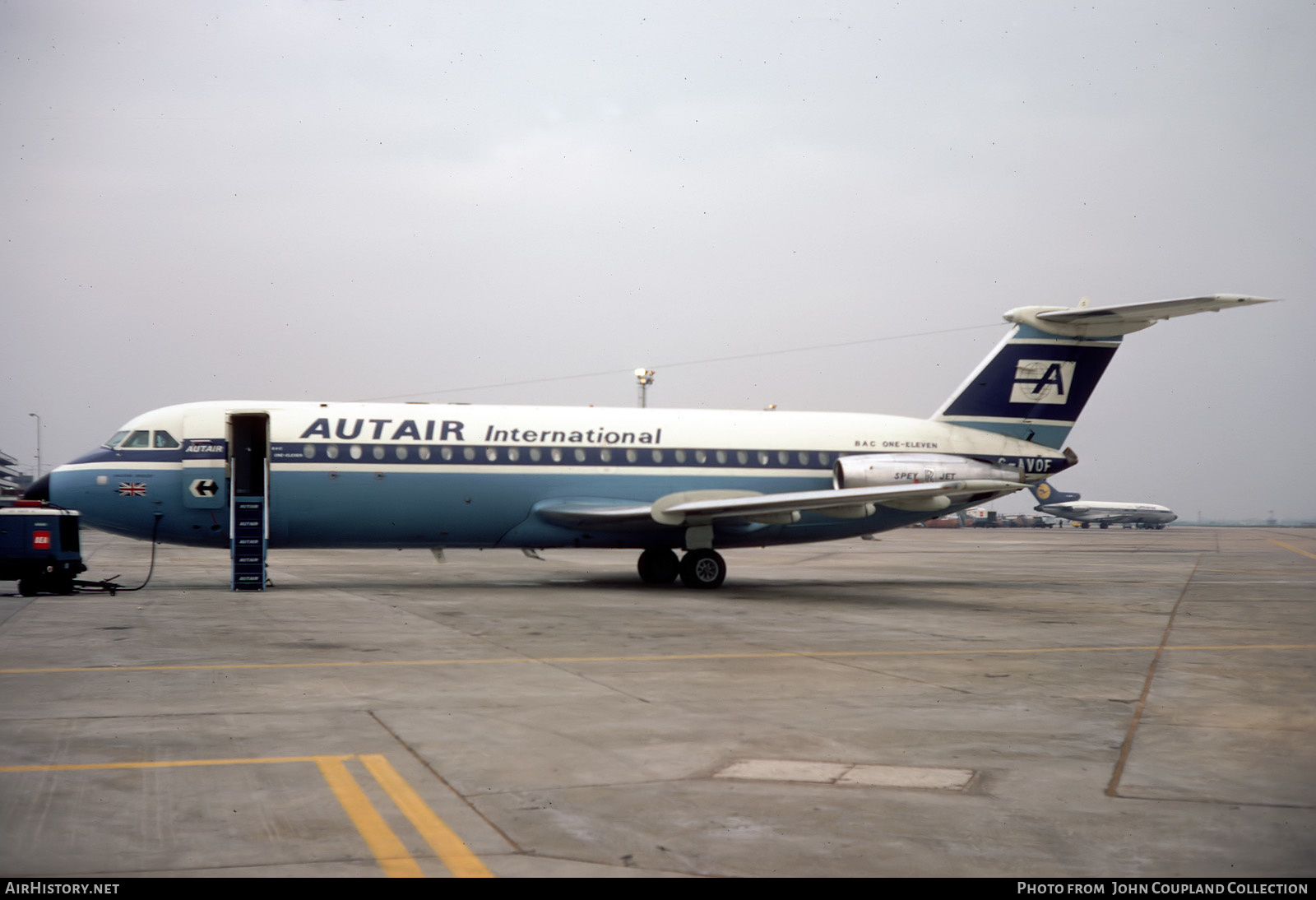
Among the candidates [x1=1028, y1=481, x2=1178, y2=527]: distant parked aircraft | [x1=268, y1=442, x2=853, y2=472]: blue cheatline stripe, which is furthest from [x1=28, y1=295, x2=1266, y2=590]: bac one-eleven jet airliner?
[x1=1028, y1=481, x2=1178, y2=527]: distant parked aircraft

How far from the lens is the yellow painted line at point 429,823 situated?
5.22 m

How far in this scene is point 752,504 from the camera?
2123 centimetres

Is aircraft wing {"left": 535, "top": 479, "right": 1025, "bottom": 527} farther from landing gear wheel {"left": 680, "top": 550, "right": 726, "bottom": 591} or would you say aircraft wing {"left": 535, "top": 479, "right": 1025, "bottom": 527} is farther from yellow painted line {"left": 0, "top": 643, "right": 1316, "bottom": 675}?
yellow painted line {"left": 0, "top": 643, "right": 1316, "bottom": 675}

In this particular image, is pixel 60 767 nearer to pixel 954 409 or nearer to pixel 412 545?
pixel 412 545

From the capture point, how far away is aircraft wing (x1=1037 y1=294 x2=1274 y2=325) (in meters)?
20.1

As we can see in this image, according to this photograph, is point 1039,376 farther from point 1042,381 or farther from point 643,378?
point 643,378

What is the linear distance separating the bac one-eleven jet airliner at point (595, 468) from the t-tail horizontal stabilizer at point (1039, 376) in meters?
0.04

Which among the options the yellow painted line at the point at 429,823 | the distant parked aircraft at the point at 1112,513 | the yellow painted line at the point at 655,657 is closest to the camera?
the yellow painted line at the point at 429,823

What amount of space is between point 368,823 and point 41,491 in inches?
716

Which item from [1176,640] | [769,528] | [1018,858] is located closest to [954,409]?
[769,528]

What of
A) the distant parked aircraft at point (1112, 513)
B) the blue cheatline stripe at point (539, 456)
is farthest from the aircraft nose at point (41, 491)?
the distant parked aircraft at point (1112, 513)

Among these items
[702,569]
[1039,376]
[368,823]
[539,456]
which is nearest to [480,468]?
[539,456]

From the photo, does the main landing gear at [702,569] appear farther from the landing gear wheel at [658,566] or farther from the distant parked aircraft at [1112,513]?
the distant parked aircraft at [1112,513]

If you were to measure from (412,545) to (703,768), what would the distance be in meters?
15.6
